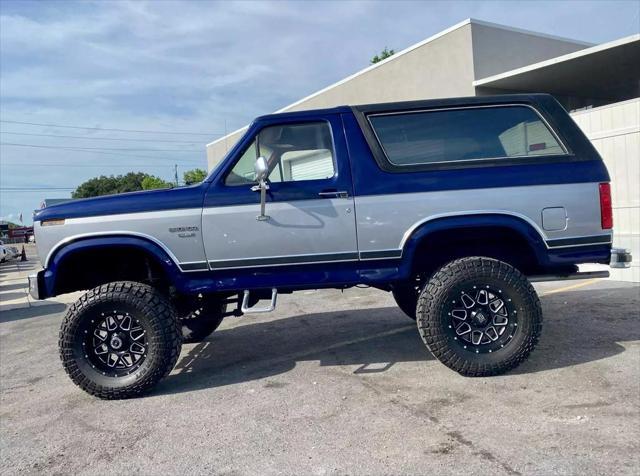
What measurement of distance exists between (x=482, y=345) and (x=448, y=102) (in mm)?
2079

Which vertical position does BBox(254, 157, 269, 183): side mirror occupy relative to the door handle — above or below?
above

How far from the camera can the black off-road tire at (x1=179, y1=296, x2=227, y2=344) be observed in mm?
5020

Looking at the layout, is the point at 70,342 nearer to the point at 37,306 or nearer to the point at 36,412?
the point at 36,412

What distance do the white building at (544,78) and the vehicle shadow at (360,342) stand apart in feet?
9.46

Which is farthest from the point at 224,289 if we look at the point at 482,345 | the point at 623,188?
the point at 623,188

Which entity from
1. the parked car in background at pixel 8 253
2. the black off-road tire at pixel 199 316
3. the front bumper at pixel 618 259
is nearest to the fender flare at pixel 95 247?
the black off-road tire at pixel 199 316

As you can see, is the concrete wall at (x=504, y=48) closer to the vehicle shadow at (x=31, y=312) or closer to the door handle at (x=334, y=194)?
the door handle at (x=334, y=194)

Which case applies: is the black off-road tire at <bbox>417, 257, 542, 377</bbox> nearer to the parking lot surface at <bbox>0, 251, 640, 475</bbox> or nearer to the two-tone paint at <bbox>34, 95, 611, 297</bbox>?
the parking lot surface at <bbox>0, 251, 640, 475</bbox>

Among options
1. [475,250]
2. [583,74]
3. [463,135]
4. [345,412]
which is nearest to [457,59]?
[583,74]

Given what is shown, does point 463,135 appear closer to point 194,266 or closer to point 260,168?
point 260,168

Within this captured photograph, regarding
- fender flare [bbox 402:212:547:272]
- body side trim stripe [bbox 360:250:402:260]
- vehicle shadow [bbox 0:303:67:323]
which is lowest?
vehicle shadow [bbox 0:303:67:323]

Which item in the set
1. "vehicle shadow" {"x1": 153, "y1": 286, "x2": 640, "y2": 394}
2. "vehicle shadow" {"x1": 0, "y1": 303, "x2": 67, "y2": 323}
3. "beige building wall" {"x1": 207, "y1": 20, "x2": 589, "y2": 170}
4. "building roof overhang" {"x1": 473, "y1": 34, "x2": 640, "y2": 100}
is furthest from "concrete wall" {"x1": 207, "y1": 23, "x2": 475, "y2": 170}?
"vehicle shadow" {"x1": 153, "y1": 286, "x2": 640, "y2": 394}

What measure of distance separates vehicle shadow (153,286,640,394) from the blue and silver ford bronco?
56cm

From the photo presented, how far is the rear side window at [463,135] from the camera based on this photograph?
439 cm
